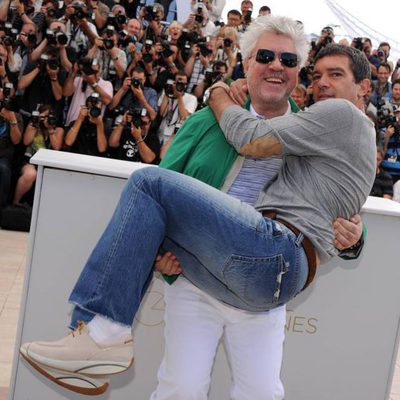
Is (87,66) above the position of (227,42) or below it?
below

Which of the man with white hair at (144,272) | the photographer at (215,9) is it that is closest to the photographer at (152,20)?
the photographer at (215,9)

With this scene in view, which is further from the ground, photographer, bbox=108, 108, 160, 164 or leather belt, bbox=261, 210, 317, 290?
leather belt, bbox=261, 210, 317, 290

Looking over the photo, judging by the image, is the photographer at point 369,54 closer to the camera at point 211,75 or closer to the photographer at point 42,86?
the camera at point 211,75

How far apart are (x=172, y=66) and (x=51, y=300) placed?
5.39 metres

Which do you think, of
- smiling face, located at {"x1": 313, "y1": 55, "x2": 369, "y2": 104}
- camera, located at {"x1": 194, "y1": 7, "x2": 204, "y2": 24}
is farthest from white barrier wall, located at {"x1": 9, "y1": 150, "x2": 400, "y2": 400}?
camera, located at {"x1": 194, "y1": 7, "x2": 204, "y2": 24}

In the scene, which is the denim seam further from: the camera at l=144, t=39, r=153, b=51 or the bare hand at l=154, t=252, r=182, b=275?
the camera at l=144, t=39, r=153, b=51

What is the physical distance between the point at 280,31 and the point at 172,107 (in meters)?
5.15

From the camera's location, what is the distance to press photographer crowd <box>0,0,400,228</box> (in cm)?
673

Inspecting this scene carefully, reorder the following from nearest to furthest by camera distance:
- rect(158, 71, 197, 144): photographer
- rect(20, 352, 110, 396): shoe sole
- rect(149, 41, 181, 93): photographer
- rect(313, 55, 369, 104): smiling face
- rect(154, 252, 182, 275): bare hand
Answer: rect(20, 352, 110, 396): shoe sole → rect(154, 252, 182, 275): bare hand → rect(313, 55, 369, 104): smiling face → rect(158, 71, 197, 144): photographer → rect(149, 41, 181, 93): photographer

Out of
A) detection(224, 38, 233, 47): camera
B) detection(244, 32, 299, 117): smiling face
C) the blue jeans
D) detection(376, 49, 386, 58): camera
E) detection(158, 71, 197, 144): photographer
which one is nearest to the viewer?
the blue jeans

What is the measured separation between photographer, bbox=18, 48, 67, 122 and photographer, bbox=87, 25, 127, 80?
517mm

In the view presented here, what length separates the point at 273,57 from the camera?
2.17 meters

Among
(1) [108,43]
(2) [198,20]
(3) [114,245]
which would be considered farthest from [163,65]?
(3) [114,245]

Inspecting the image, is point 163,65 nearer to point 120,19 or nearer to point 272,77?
point 120,19
